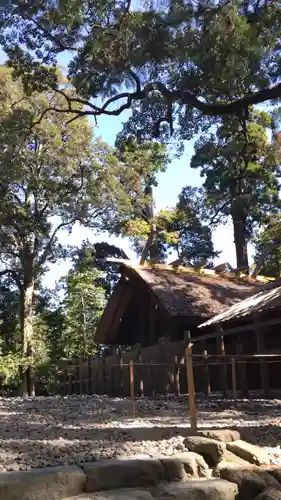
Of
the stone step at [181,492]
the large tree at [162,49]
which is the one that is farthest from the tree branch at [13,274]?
the stone step at [181,492]

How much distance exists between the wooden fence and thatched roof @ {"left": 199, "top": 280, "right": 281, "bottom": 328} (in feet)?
3.28

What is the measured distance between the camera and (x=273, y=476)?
550cm

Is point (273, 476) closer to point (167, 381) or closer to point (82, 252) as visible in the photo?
point (167, 381)

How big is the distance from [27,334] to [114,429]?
18115mm

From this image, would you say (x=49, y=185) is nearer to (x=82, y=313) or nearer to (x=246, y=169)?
(x=82, y=313)

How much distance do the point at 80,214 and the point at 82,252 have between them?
3.85 meters

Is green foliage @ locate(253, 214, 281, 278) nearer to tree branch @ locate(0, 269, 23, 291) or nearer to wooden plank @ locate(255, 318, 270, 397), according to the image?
wooden plank @ locate(255, 318, 270, 397)

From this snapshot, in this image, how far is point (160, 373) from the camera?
506 inches

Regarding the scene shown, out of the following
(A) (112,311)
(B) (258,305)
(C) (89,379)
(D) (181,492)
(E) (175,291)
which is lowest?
(D) (181,492)

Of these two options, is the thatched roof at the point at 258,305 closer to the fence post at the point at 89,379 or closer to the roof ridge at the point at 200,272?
the roof ridge at the point at 200,272

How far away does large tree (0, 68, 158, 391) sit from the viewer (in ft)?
73.5

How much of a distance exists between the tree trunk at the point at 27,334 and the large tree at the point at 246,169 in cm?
990

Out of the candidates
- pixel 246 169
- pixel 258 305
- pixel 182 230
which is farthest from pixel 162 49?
pixel 182 230

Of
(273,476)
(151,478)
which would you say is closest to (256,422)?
(273,476)
